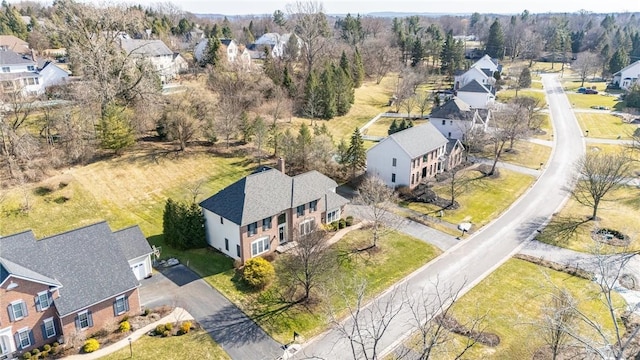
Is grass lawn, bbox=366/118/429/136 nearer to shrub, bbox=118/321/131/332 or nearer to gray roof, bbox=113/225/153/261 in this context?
gray roof, bbox=113/225/153/261

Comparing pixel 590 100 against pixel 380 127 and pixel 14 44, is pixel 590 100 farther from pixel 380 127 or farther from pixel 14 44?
pixel 14 44

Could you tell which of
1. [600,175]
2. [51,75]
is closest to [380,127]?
[600,175]

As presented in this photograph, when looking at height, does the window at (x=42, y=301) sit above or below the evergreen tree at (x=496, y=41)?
below

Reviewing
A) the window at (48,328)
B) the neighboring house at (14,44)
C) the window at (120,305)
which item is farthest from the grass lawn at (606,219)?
the neighboring house at (14,44)

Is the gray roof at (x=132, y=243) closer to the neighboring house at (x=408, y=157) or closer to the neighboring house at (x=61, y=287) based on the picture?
the neighboring house at (x=61, y=287)

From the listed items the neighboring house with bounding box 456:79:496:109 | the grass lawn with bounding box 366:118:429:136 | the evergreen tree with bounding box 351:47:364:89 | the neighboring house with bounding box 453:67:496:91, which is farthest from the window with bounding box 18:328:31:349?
the neighboring house with bounding box 453:67:496:91

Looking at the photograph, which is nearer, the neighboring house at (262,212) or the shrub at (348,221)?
the neighboring house at (262,212)
